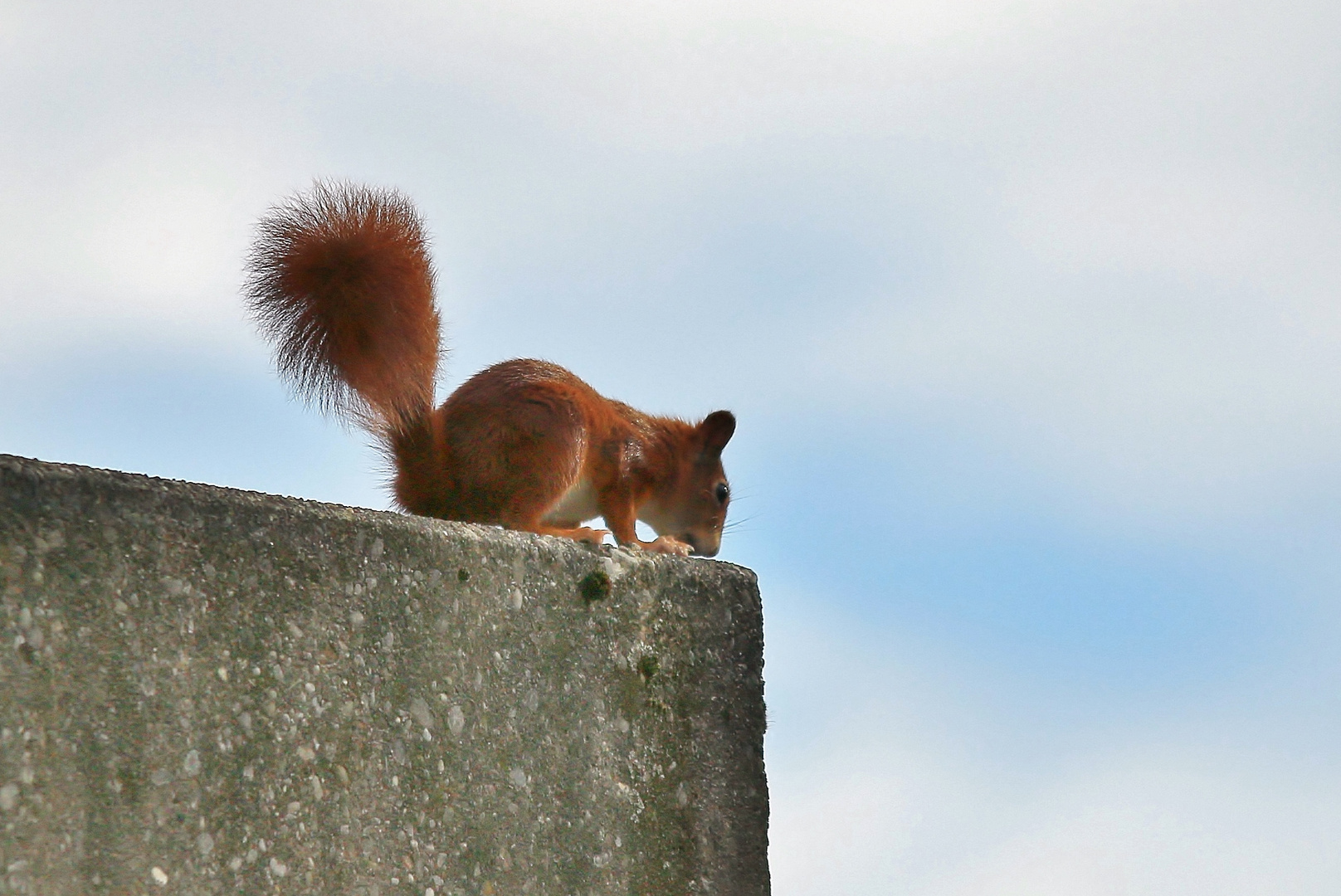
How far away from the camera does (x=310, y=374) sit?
11.1ft

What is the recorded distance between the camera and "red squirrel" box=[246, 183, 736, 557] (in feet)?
11.1

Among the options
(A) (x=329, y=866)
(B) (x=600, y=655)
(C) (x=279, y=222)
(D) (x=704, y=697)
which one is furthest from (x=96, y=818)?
(C) (x=279, y=222)

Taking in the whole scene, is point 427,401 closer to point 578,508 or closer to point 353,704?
point 578,508

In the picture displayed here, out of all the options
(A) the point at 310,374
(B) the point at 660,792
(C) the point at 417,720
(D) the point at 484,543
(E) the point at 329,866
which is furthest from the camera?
(A) the point at 310,374

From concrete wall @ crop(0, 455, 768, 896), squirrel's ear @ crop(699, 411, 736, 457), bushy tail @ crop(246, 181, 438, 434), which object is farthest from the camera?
squirrel's ear @ crop(699, 411, 736, 457)

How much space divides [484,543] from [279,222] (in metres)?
1.17

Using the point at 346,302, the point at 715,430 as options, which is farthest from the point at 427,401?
the point at 715,430

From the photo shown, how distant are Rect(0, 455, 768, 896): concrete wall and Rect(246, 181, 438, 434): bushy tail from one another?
76 cm

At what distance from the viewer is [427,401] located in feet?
12.7

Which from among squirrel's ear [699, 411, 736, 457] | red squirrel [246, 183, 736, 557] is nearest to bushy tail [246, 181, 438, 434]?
red squirrel [246, 183, 736, 557]

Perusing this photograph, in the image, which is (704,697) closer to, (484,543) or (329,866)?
(484,543)

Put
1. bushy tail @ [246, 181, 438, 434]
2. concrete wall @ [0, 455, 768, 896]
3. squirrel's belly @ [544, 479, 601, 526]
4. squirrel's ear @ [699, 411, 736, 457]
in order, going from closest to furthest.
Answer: concrete wall @ [0, 455, 768, 896] → bushy tail @ [246, 181, 438, 434] → squirrel's belly @ [544, 479, 601, 526] → squirrel's ear @ [699, 411, 736, 457]

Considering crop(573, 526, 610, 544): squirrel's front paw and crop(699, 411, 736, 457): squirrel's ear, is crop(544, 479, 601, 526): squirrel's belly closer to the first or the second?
crop(573, 526, 610, 544): squirrel's front paw

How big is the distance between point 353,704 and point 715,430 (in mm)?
3056
